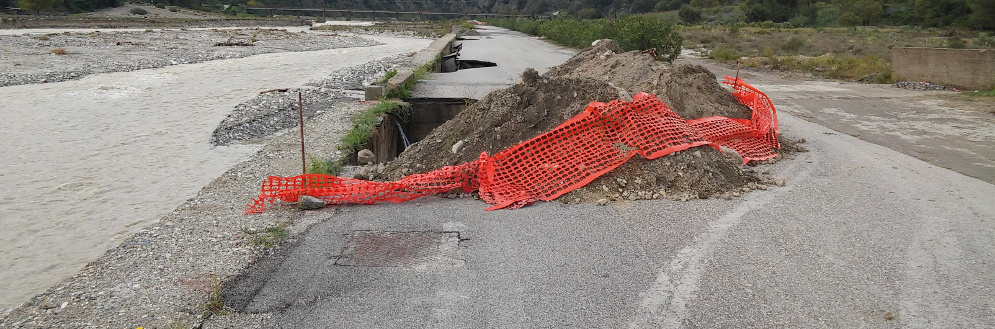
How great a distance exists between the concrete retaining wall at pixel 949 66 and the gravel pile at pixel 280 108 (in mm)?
13884

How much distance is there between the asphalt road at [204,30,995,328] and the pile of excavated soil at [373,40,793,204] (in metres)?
0.27

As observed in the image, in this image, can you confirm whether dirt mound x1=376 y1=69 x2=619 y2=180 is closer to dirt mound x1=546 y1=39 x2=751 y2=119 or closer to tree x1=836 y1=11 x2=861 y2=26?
dirt mound x1=546 y1=39 x2=751 y2=119

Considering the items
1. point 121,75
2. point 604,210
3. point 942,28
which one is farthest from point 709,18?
point 604,210

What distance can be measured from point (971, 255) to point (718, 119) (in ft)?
14.0

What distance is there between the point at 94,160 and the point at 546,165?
5.82 metres

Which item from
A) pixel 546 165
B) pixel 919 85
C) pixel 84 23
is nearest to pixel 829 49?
pixel 919 85

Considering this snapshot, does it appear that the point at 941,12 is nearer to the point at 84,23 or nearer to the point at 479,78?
the point at 479,78

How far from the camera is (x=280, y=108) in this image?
38.4 ft

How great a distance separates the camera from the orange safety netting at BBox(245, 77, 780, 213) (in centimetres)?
618

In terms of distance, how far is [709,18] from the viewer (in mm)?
71062

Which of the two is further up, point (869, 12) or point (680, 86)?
point (869, 12)

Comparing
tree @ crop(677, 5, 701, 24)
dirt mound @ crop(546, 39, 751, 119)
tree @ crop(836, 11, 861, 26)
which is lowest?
dirt mound @ crop(546, 39, 751, 119)

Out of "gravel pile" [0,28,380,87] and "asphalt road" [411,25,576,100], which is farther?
"gravel pile" [0,28,380,87]

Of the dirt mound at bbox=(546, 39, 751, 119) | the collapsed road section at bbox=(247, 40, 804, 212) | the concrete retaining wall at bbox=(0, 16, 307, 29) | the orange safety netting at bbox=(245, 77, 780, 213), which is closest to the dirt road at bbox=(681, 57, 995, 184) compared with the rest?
the dirt mound at bbox=(546, 39, 751, 119)
